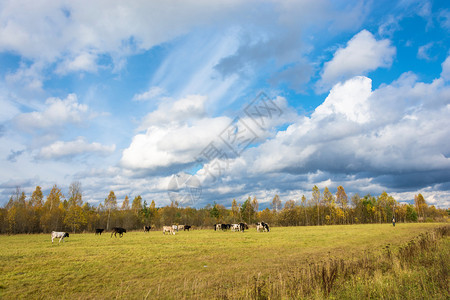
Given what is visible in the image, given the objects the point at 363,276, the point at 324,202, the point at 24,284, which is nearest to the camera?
the point at 363,276

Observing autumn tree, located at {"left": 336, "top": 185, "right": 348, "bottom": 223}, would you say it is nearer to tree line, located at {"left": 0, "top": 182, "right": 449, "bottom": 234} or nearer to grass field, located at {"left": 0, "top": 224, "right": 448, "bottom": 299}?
tree line, located at {"left": 0, "top": 182, "right": 449, "bottom": 234}

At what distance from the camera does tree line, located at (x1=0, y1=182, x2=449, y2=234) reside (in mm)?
66375

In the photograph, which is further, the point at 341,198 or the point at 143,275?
the point at 341,198

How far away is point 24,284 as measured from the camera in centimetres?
1085

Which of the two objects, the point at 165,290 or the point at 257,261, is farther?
the point at 257,261

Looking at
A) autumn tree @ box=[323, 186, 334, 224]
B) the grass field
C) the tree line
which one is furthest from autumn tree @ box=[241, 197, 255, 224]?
the grass field

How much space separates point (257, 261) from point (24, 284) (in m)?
11.9

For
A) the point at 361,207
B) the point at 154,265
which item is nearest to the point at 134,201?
the point at 361,207

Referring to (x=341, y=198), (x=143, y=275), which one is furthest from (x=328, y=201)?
(x=143, y=275)

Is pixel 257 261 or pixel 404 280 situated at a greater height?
pixel 404 280

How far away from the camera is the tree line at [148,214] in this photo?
218ft

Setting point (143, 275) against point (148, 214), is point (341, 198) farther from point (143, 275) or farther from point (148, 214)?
point (143, 275)

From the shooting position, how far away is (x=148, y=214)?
105 meters

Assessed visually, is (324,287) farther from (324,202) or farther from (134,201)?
(134,201)
